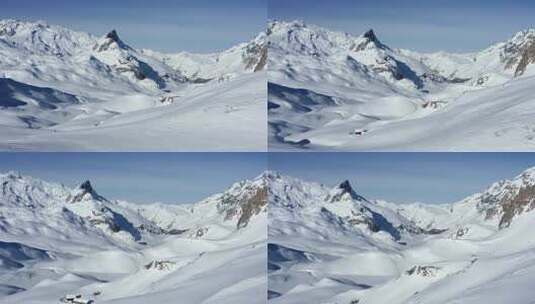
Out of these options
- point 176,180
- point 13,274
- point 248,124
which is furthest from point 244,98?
point 13,274

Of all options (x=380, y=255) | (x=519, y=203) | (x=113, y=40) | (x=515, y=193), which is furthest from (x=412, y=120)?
(x=113, y=40)

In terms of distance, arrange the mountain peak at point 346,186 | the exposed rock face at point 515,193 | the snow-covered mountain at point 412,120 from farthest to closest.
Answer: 1. the exposed rock face at point 515,193
2. the mountain peak at point 346,186
3. the snow-covered mountain at point 412,120

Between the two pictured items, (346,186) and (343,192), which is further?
(343,192)

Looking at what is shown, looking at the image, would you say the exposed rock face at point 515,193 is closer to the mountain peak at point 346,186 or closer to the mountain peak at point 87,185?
the mountain peak at point 346,186

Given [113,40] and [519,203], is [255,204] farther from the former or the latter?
[113,40]

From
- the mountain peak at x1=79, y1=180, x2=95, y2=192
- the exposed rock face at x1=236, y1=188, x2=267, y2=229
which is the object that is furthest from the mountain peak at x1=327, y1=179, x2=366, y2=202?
the mountain peak at x1=79, y1=180, x2=95, y2=192

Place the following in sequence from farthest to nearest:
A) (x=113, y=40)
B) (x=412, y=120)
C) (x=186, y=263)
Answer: (x=113, y=40), (x=186, y=263), (x=412, y=120)

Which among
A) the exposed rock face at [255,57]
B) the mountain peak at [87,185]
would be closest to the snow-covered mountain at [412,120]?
the exposed rock face at [255,57]

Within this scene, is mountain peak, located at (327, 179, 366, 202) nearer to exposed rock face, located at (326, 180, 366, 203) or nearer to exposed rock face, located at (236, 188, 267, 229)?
exposed rock face, located at (326, 180, 366, 203)
